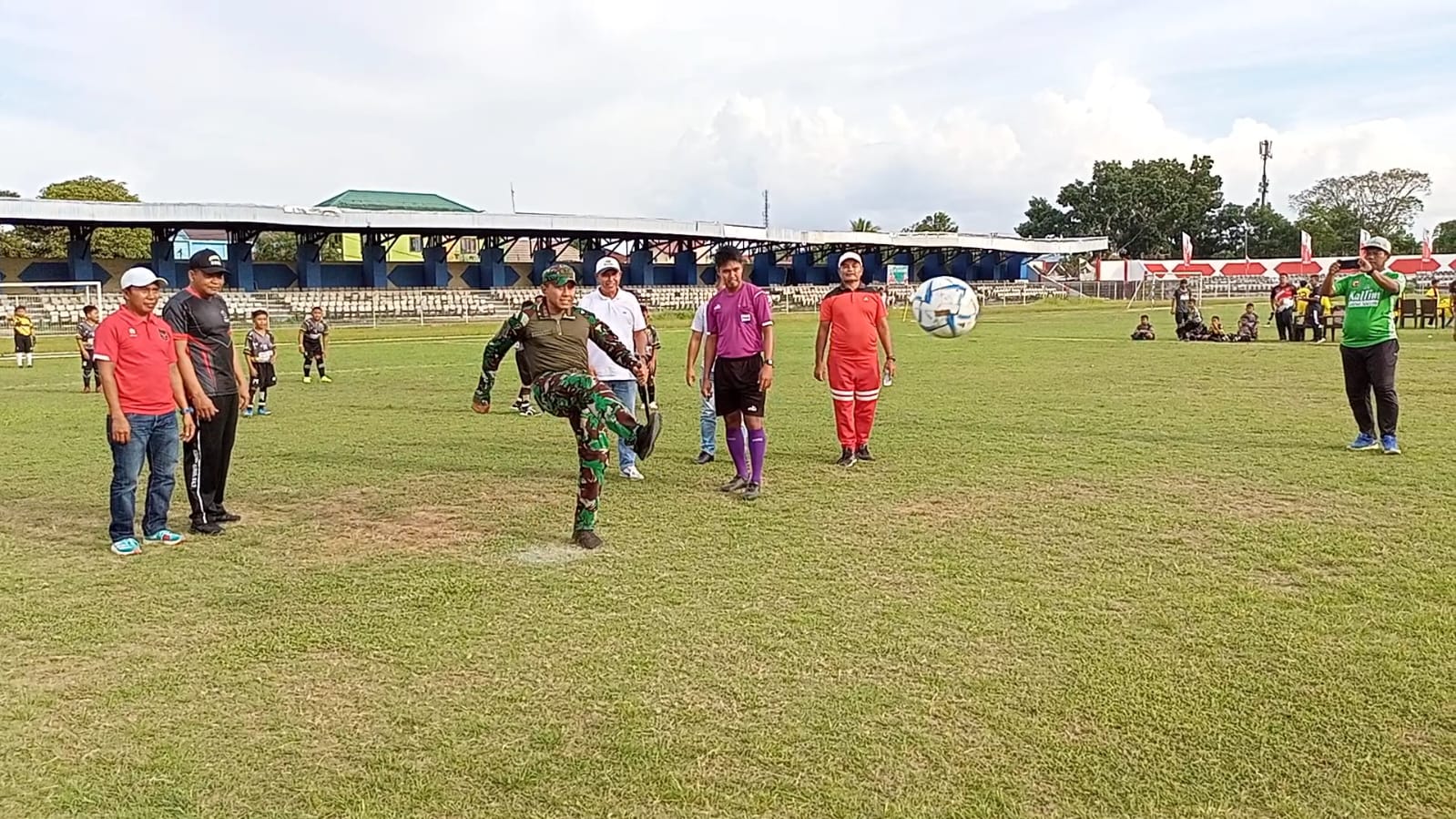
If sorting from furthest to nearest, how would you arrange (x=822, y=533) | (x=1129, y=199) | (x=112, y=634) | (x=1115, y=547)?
(x=1129, y=199)
(x=822, y=533)
(x=1115, y=547)
(x=112, y=634)

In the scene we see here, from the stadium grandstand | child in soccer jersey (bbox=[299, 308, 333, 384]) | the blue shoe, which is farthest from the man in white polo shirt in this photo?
the stadium grandstand

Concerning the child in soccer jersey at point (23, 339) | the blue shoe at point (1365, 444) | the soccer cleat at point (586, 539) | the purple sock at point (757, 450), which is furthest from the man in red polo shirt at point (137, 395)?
the child in soccer jersey at point (23, 339)

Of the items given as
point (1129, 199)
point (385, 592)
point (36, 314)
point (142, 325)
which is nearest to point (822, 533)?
point (385, 592)

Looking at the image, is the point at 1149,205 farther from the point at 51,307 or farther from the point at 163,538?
the point at 163,538

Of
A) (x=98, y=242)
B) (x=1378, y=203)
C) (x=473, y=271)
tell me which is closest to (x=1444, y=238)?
(x=1378, y=203)

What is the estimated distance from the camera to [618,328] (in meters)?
9.18

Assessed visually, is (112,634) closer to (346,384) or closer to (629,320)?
(629,320)

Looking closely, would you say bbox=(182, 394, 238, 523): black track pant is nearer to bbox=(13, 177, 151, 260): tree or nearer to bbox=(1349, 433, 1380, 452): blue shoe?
bbox=(1349, 433, 1380, 452): blue shoe

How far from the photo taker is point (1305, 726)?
12.3ft

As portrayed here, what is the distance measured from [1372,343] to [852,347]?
4.36 m

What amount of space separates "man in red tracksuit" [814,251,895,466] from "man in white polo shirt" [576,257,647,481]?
159cm

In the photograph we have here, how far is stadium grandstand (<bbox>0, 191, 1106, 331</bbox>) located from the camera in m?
47.0

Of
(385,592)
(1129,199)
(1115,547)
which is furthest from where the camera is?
(1129,199)

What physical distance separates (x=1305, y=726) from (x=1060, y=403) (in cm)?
985
